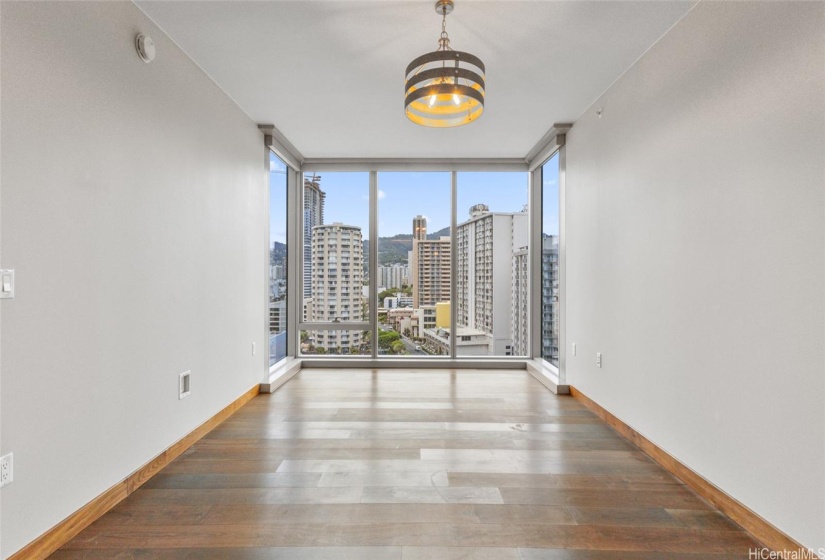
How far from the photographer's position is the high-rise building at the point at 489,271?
16.6ft

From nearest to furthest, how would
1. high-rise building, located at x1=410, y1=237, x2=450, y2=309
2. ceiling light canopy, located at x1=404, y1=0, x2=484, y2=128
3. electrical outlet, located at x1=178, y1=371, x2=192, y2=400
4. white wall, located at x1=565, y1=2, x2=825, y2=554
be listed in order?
white wall, located at x1=565, y1=2, x2=825, y2=554 < ceiling light canopy, located at x1=404, y1=0, x2=484, y2=128 < electrical outlet, located at x1=178, y1=371, x2=192, y2=400 < high-rise building, located at x1=410, y1=237, x2=450, y2=309

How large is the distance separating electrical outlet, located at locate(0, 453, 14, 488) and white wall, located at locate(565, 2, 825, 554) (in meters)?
3.05

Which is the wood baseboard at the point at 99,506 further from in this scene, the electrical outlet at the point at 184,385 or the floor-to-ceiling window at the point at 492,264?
the floor-to-ceiling window at the point at 492,264

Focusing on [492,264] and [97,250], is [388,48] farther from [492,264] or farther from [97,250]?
[492,264]

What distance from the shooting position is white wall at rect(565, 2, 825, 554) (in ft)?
5.05

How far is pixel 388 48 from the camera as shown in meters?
2.51

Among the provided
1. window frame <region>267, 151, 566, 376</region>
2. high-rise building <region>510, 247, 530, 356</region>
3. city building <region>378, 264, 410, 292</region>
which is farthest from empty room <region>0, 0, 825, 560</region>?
city building <region>378, 264, 410, 292</region>

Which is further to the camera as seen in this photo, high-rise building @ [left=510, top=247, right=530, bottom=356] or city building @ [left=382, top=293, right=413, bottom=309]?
city building @ [left=382, top=293, right=413, bottom=309]

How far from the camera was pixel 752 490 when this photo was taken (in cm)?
176

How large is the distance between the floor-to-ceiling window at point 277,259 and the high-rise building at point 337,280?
0.40m

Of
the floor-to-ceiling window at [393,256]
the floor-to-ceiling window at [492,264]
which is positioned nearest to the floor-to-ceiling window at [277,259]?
the floor-to-ceiling window at [393,256]

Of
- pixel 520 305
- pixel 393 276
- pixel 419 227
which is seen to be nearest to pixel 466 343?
pixel 520 305

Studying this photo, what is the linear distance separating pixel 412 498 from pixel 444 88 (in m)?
A: 2.09

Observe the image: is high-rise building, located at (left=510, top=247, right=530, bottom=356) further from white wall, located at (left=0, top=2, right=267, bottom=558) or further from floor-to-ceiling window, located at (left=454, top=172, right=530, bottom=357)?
white wall, located at (left=0, top=2, right=267, bottom=558)
